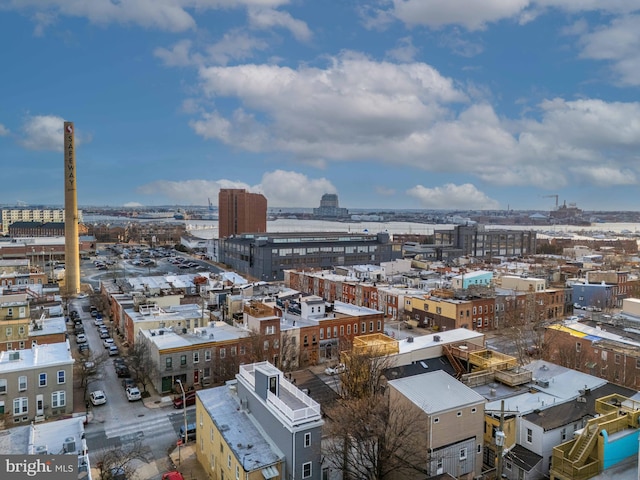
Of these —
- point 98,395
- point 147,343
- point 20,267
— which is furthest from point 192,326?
point 20,267

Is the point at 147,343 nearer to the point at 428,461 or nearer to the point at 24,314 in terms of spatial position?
the point at 24,314

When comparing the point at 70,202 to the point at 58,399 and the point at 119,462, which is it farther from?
the point at 119,462

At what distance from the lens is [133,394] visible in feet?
97.3

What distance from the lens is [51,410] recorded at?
89.2 feet

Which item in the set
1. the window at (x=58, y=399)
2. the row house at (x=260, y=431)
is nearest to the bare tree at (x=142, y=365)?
the window at (x=58, y=399)

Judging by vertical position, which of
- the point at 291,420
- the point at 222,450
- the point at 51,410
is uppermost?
the point at 291,420

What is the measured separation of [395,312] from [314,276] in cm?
1601

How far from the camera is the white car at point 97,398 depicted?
28.9m

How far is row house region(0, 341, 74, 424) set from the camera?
26078mm

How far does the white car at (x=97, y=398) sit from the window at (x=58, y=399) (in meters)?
1.82

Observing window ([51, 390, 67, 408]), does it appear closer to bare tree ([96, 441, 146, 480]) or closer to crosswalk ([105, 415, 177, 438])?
crosswalk ([105, 415, 177, 438])

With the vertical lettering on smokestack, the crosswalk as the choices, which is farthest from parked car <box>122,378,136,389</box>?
the vertical lettering on smokestack

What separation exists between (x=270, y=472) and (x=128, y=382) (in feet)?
64.4

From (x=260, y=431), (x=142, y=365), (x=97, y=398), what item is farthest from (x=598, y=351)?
(x=97, y=398)
